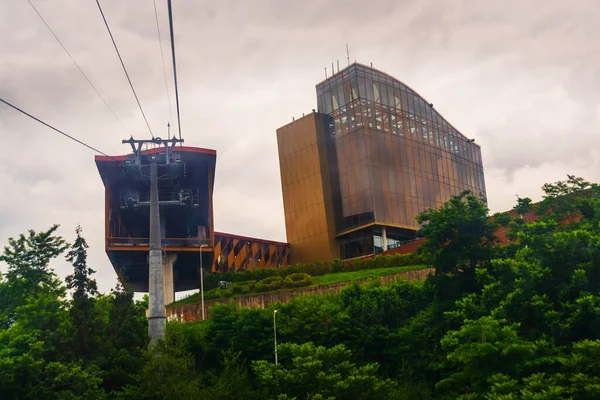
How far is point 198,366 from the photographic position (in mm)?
51625

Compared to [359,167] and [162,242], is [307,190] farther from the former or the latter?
[162,242]

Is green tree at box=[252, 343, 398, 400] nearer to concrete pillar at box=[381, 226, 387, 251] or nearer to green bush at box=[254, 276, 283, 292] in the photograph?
green bush at box=[254, 276, 283, 292]

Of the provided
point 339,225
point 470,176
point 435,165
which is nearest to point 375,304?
point 339,225

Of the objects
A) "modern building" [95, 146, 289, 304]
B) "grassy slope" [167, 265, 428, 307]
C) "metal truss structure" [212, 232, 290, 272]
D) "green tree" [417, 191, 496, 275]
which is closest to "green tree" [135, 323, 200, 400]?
"green tree" [417, 191, 496, 275]

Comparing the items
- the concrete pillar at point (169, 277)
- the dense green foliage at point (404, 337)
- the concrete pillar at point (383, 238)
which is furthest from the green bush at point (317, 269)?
the dense green foliage at point (404, 337)

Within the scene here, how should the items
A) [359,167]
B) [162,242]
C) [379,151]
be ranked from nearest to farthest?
[162,242]
[359,167]
[379,151]

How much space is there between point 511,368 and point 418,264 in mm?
38244

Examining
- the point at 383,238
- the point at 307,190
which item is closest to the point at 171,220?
the point at 307,190

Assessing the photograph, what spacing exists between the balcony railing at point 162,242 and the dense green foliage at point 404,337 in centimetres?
2165

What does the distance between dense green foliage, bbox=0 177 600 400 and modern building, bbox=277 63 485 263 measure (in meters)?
36.2

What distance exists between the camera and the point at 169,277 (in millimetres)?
80062

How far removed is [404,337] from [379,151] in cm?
4802

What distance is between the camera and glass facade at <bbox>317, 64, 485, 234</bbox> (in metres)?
91.6

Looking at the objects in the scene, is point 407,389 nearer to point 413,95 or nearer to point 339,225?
point 339,225
